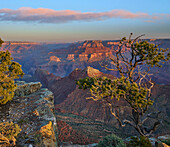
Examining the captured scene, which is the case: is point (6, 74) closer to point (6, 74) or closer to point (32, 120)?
point (6, 74)

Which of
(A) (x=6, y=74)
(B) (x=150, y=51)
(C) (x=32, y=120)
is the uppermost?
(B) (x=150, y=51)

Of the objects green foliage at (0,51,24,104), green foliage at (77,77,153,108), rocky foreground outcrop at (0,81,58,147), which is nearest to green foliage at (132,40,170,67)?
green foliage at (77,77,153,108)

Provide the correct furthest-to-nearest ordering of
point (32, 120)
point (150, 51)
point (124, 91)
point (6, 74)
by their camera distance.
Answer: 1. point (6, 74)
2. point (32, 120)
3. point (150, 51)
4. point (124, 91)

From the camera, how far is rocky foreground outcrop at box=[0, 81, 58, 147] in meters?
12.3

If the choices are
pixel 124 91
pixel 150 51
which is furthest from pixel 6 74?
pixel 150 51

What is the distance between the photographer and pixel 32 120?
15.5 metres

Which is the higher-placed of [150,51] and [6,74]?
[150,51]

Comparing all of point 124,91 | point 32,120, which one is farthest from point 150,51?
point 32,120

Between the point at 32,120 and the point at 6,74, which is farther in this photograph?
the point at 6,74

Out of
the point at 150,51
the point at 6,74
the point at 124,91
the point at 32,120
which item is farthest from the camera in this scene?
the point at 6,74

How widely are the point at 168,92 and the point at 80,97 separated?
41.0 metres

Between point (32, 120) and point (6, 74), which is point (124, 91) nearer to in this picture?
point (32, 120)

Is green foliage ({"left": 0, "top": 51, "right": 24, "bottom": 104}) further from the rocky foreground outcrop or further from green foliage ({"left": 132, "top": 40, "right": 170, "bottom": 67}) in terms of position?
green foliage ({"left": 132, "top": 40, "right": 170, "bottom": 67})

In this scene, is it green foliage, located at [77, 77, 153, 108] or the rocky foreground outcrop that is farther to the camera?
the rocky foreground outcrop
